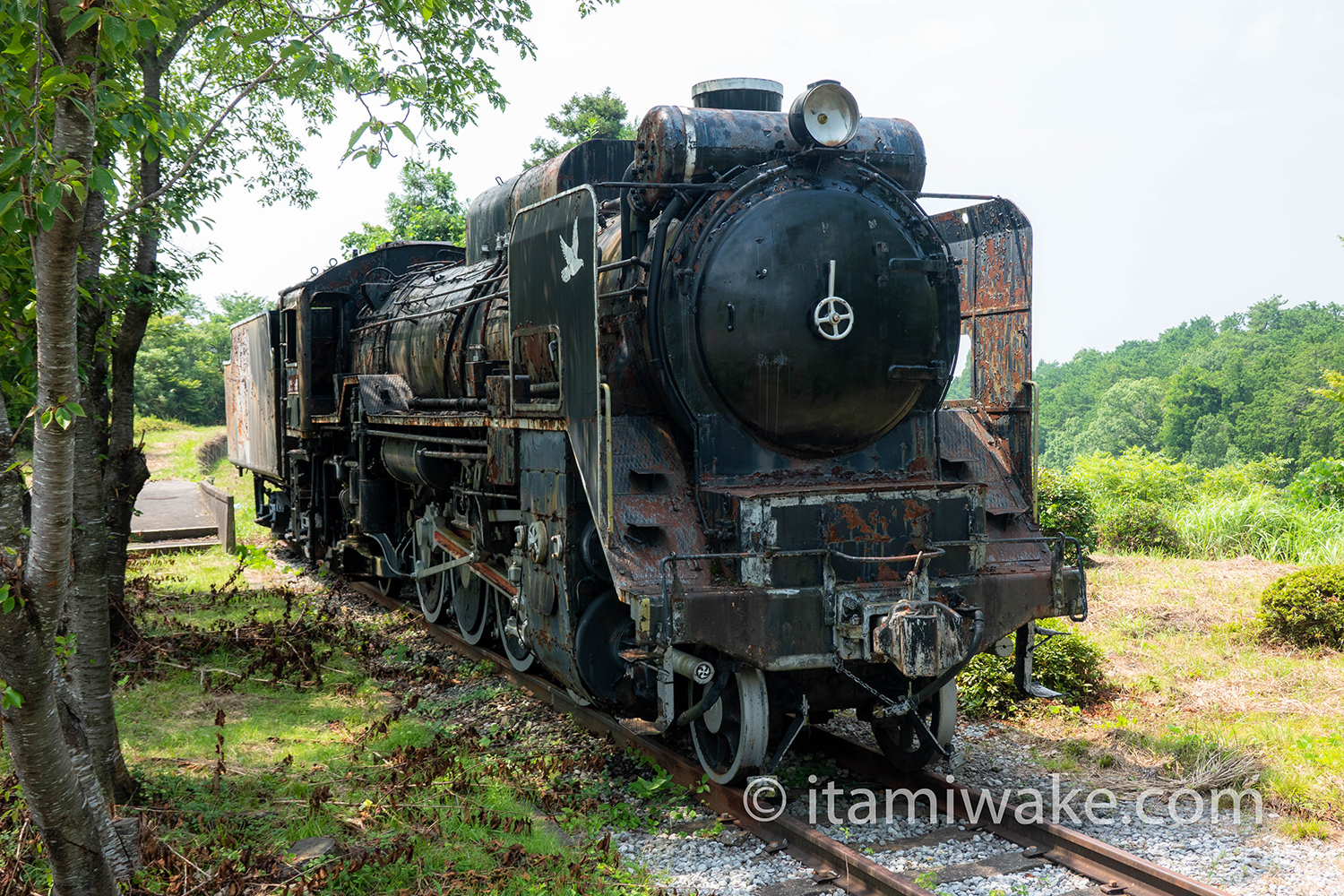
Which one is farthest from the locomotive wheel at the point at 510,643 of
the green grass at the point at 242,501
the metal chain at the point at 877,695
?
the green grass at the point at 242,501

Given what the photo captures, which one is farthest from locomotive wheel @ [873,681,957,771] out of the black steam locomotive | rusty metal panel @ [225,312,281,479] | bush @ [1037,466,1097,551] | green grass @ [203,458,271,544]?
green grass @ [203,458,271,544]

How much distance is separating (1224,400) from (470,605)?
52200mm

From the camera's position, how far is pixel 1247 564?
35.4ft

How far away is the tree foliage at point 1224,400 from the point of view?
43.2 m

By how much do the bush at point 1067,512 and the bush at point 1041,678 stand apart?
198 inches

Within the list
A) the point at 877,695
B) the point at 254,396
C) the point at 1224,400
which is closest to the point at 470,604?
the point at 877,695

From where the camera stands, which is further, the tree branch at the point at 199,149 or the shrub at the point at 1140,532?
the shrub at the point at 1140,532

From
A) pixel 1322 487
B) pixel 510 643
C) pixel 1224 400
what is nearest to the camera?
pixel 510 643

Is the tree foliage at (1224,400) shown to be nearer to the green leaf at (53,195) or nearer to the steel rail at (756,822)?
the steel rail at (756,822)

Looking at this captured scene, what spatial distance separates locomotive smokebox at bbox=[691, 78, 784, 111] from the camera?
5.64 metres

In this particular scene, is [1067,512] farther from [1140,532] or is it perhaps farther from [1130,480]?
[1130,480]

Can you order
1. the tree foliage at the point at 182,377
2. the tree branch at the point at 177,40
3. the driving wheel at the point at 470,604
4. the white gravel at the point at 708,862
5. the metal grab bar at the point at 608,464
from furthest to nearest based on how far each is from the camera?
the tree foliage at the point at 182,377 < the driving wheel at the point at 470,604 < the tree branch at the point at 177,40 < the metal grab bar at the point at 608,464 < the white gravel at the point at 708,862

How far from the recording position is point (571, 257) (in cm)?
495

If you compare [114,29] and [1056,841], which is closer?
[114,29]
